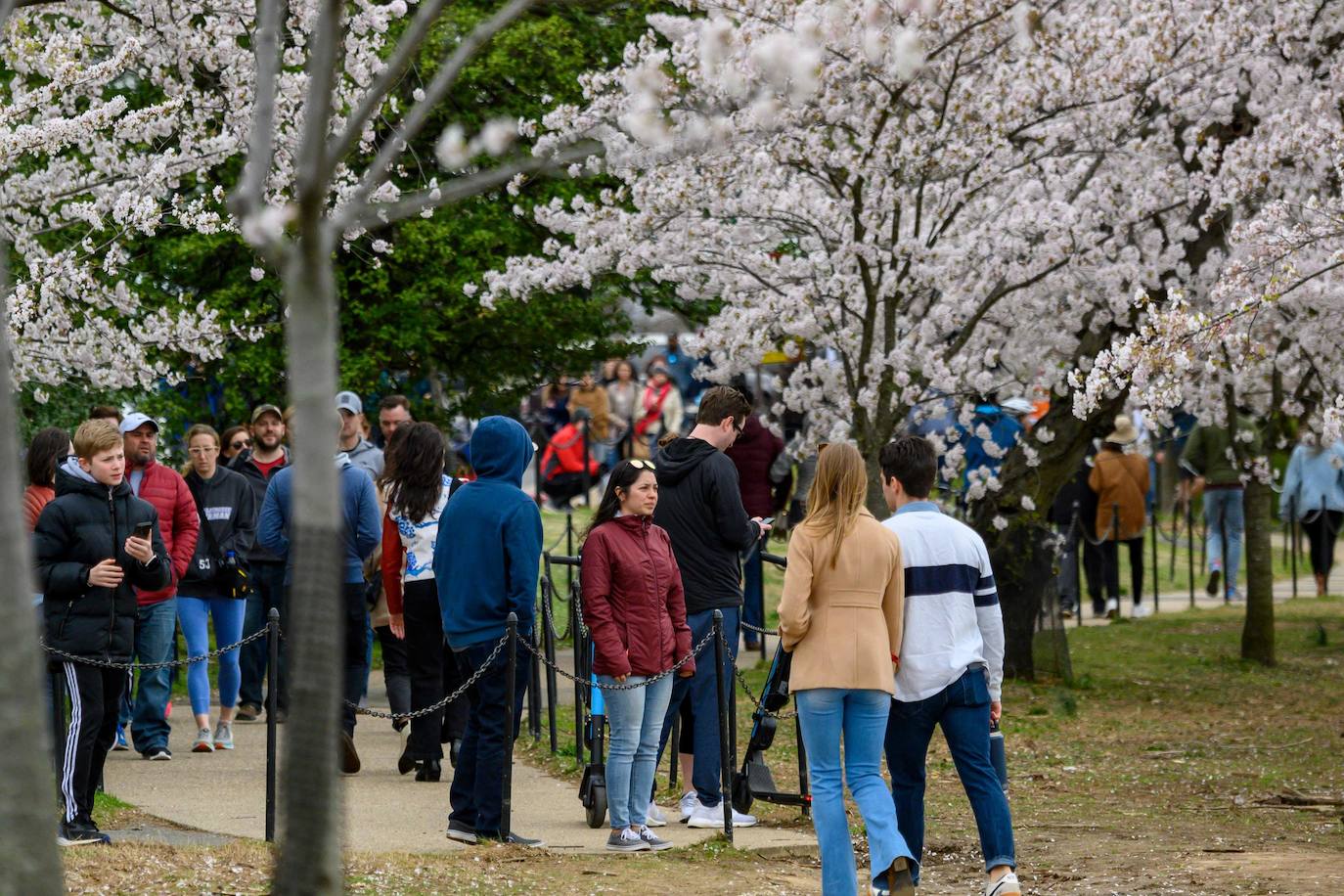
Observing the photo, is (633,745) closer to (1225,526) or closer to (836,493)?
(836,493)

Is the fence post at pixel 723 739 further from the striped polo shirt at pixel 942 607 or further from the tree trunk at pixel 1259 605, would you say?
the tree trunk at pixel 1259 605

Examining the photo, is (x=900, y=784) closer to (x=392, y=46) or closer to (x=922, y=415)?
(x=922, y=415)

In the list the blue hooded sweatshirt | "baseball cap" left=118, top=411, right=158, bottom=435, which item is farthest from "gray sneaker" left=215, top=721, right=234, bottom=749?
the blue hooded sweatshirt

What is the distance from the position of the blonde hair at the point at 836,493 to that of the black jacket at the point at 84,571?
318 cm

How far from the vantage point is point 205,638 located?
10703 mm

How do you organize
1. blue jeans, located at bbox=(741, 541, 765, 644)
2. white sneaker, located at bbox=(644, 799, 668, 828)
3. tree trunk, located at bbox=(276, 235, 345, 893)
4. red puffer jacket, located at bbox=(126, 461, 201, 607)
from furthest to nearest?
blue jeans, located at bbox=(741, 541, 765, 644)
red puffer jacket, located at bbox=(126, 461, 201, 607)
white sneaker, located at bbox=(644, 799, 668, 828)
tree trunk, located at bbox=(276, 235, 345, 893)

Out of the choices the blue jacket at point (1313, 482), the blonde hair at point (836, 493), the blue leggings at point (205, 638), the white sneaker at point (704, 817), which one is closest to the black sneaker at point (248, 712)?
the blue leggings at point (205, 638)

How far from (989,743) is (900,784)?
0.39 metres

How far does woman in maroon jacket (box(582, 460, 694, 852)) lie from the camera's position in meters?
7.80

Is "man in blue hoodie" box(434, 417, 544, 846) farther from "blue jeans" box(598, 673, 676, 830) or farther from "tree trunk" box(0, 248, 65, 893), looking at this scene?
"tree trunk" box(0, 248, 65, 893)

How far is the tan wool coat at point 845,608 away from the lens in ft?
21.5

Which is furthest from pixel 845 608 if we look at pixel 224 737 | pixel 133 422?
pixel 224 737

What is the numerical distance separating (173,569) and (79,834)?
251 centimetres

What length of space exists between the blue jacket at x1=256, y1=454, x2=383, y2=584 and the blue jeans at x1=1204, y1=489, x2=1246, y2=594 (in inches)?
443
